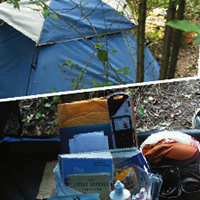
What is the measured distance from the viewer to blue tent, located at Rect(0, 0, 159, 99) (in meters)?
1.75

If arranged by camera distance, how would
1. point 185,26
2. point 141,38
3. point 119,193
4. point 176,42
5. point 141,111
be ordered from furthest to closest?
point 141,111
point 141,38
point 176,42
point 119,193
point 185,26

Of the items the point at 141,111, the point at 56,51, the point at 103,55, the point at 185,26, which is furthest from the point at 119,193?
the point at 56,51

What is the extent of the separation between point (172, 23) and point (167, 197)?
2.48 ft

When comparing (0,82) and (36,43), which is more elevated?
(36,43)

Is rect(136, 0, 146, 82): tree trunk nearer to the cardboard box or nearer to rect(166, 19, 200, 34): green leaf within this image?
the cardboard box

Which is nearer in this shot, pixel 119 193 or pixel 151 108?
pixel 119 193

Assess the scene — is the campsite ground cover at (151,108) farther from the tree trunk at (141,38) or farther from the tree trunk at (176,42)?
the tree trunk at (176,42)

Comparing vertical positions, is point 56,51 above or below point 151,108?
above

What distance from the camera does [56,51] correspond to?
5.93 ft

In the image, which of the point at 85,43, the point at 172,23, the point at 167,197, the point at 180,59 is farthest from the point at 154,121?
the point at 172,23

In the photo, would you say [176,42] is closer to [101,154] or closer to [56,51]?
[101,154]

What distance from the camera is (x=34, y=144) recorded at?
158 cm

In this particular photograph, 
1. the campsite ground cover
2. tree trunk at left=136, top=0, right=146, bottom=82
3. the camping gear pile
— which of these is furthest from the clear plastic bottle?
the campsite ground cover

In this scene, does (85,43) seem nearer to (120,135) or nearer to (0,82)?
(0,82)
